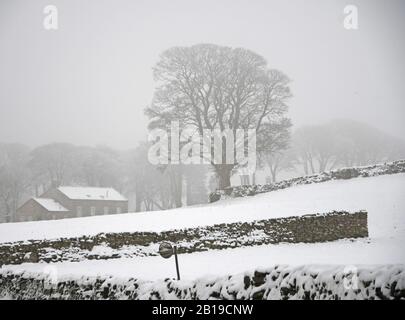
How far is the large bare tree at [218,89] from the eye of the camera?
1484 inches

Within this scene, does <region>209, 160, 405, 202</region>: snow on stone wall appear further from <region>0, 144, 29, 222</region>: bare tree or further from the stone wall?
<region>0, 144, 29, 222</region>: bare tree

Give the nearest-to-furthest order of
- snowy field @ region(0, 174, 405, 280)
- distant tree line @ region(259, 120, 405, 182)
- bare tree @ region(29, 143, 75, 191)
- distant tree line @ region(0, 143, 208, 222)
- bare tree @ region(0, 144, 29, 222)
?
snowy field @ region(0, 174, 405, 280) → bare tree @ region(0, 144, 29, 222) → distant tree line @ region(0, 143, 208, 222) → bare tree @ region(29, 143, 75, 191) → distant tree line @ region(259, 120, 405, 182)

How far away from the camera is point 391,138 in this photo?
260 ft

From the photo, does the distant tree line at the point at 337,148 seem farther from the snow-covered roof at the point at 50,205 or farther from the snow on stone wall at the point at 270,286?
the snow on stone wall at the point at 270,286

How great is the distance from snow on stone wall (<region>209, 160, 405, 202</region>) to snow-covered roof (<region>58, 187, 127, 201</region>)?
1332 inches

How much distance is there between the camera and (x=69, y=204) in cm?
6206

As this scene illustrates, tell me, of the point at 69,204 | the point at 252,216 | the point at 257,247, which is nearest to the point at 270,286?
the point at 257,247

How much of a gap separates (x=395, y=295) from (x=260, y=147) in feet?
107

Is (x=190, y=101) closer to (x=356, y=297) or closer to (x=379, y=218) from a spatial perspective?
(x=379, y=218)

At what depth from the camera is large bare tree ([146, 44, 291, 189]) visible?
37.7 m

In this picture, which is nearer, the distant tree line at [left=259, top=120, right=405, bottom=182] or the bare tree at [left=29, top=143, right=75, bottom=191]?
the bare tree at [left=29, top=143, right=75, bottom=191]

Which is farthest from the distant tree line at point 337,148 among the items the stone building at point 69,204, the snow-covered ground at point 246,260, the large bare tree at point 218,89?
the snow-covered ground at point 246,260

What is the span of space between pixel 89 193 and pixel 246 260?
53.1 m

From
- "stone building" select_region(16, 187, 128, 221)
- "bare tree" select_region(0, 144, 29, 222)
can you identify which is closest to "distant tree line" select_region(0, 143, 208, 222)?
"bare tree" select_region(0, 144, 29, 222)
